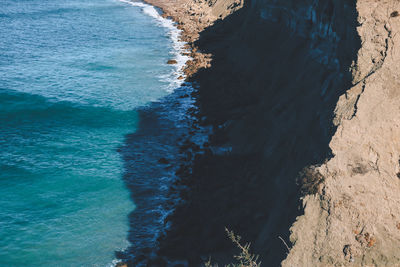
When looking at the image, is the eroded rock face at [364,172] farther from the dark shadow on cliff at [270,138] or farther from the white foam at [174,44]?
the white foam at [174,44]

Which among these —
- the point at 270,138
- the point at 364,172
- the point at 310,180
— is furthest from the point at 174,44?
the point at 364,172

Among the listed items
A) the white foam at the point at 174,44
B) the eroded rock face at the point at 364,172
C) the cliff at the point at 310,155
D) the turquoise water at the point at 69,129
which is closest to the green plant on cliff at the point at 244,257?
the cliff at the point at 310,155

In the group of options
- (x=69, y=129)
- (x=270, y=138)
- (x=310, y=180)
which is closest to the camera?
(x=310, y=180)

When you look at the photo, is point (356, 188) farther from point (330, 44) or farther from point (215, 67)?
point (215, 67)

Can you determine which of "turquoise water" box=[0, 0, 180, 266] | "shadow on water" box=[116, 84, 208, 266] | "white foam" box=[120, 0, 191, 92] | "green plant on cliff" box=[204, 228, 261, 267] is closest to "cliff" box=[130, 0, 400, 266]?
"green plant on cliff" box=[204, 228, 261, 267]

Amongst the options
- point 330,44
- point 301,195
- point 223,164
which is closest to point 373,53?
point 330,44

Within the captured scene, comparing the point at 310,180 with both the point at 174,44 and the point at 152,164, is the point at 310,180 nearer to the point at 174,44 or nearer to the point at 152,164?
the point at 152,164

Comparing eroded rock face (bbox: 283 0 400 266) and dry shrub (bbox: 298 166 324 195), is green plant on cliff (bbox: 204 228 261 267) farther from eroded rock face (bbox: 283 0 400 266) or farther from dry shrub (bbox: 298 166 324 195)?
dry shrub (bbox: 298 166 324 195)
